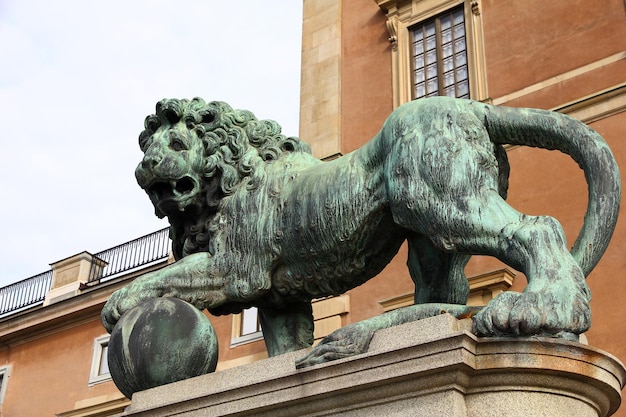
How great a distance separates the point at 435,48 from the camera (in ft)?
53.8

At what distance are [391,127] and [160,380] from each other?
155 centimetres

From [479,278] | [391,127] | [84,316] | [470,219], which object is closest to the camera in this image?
[470,219]

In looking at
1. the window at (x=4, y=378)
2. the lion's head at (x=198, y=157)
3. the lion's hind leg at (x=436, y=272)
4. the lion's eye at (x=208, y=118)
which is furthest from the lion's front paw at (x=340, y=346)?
the window at (x=4, y=378)

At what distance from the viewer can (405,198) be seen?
3.70 meters

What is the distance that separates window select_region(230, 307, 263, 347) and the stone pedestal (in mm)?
14427

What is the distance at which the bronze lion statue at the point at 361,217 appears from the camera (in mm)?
3395

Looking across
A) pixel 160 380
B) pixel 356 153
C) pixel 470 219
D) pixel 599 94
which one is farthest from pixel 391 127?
pixel 599 94

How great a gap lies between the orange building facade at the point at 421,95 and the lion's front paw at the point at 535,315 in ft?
29.0

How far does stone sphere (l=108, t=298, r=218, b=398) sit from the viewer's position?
3939mm

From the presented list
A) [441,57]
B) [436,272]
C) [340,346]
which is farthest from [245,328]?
[340,346]

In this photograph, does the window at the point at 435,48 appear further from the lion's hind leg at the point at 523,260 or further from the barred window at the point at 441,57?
the lion's hind leg at the point at 523,260

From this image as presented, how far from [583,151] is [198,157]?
1.95 metres

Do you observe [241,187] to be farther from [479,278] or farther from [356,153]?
[479,278]

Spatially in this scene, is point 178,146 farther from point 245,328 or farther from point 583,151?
point 245,328
